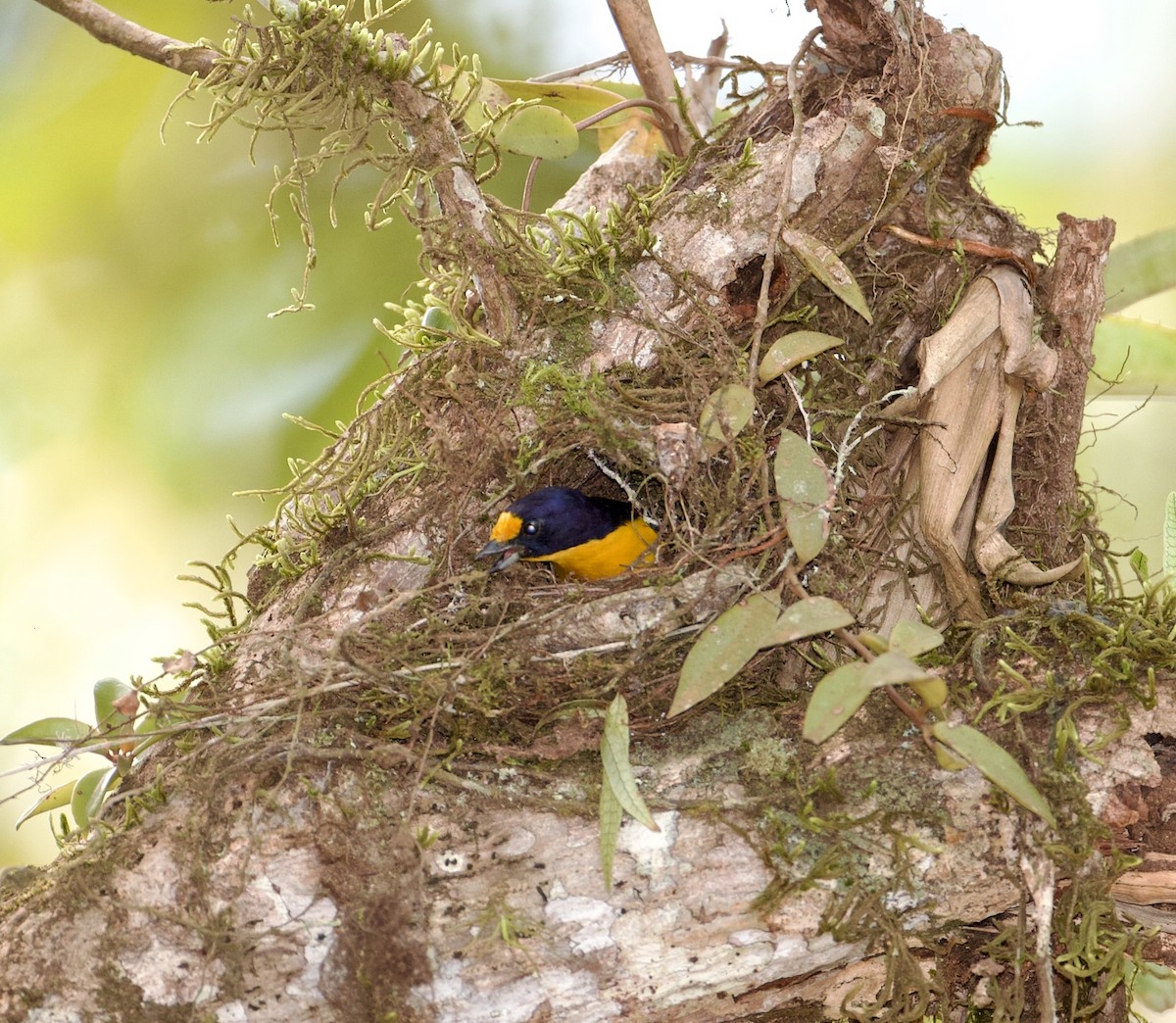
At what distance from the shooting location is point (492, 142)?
1985 millimetres

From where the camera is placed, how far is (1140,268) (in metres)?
2.37

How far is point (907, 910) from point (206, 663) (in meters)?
1.21

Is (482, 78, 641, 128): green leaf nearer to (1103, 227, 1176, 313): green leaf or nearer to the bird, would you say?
the bird

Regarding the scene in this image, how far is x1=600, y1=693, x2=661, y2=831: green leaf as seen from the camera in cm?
141

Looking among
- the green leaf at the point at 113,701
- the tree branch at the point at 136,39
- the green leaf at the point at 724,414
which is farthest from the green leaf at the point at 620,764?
the tree branch at the point at 136,39

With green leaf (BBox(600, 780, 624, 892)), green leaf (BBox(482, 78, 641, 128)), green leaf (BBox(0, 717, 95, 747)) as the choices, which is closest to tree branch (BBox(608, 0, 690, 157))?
green leaf (BBox(482, 78, 641, 128))

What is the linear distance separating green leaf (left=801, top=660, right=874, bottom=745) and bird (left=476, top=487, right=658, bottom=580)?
65 cm

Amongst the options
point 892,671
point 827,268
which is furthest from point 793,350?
point 892,671

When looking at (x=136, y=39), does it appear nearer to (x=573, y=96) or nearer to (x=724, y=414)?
(x=573, y=96)

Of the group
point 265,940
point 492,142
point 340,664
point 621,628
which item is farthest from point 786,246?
point 265,940

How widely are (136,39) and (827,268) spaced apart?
4.25 ft

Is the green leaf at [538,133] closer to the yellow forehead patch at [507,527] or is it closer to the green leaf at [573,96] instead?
the green leaf at [573,96]

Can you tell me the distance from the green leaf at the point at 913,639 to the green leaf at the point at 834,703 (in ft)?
0.33

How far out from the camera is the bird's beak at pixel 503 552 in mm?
1996
